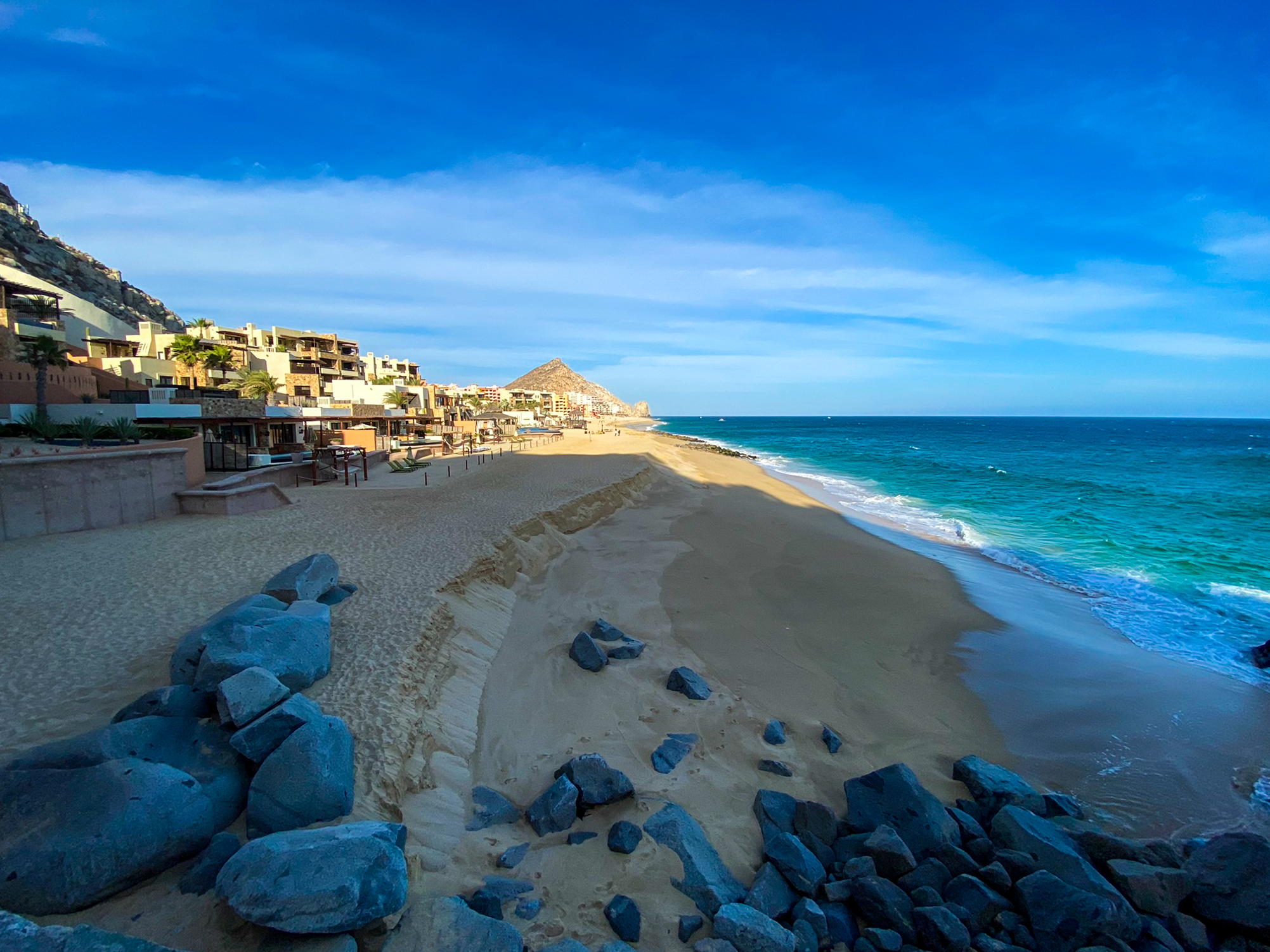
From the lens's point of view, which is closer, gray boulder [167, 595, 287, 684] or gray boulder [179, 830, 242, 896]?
gray boulder [179, 830, 242, 896]

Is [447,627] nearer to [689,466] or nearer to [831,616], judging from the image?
[831,616]

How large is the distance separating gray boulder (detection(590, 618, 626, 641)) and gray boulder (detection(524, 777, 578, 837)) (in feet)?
13.2

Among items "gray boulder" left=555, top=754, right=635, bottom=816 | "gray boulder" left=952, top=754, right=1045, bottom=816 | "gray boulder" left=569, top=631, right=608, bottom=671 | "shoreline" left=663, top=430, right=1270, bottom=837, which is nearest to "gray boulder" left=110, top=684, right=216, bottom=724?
"gray boulder" left=555, top=754, right=635, bottom=816

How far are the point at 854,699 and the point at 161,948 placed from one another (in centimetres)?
809

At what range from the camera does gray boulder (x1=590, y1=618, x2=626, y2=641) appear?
388 inches

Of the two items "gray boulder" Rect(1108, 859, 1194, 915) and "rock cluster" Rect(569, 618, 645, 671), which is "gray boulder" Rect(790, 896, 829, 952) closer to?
"gray boulder" Rect(1108, 859, 1194, 915)

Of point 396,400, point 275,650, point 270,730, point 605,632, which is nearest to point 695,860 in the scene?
point 270,730

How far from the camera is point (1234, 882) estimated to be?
4805 mm

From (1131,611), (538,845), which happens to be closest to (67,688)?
(538,845)

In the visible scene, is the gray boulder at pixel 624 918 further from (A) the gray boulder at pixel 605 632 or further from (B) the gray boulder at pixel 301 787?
(A) the gray boulder at pixel 605 632

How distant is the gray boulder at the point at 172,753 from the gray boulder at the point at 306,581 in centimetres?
300

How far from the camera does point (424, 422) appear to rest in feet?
156

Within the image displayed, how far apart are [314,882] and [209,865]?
1.19 metres

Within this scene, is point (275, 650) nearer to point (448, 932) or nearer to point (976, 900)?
point (448, 932)
